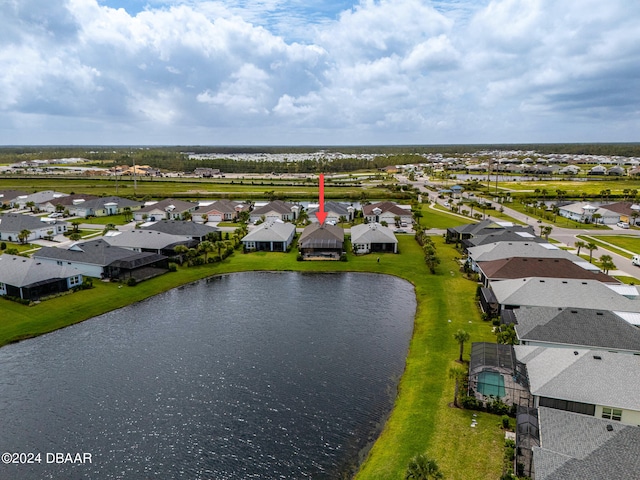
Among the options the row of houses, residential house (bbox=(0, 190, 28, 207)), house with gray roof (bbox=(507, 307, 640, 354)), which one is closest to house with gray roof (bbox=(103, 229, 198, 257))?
the row of houses

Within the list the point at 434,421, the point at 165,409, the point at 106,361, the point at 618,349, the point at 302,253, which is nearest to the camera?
the point at 434,421

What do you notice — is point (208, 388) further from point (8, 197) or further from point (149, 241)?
point (8, 197)

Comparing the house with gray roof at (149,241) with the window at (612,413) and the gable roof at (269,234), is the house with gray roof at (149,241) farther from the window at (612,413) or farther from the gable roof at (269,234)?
the window at (612,413)

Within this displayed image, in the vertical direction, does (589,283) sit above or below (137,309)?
above

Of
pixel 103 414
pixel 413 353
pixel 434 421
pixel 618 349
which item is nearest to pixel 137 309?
pixel 103 414

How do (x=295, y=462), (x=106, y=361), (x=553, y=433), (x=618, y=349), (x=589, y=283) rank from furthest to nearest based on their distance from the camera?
1. (x=589, y=283)
2. (x=106, y=361)
3. (x=618, y=349)
4. (x=295, y=462)
5. (x=553, y=433)

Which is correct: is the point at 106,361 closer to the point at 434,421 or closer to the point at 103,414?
the point at 103,414
